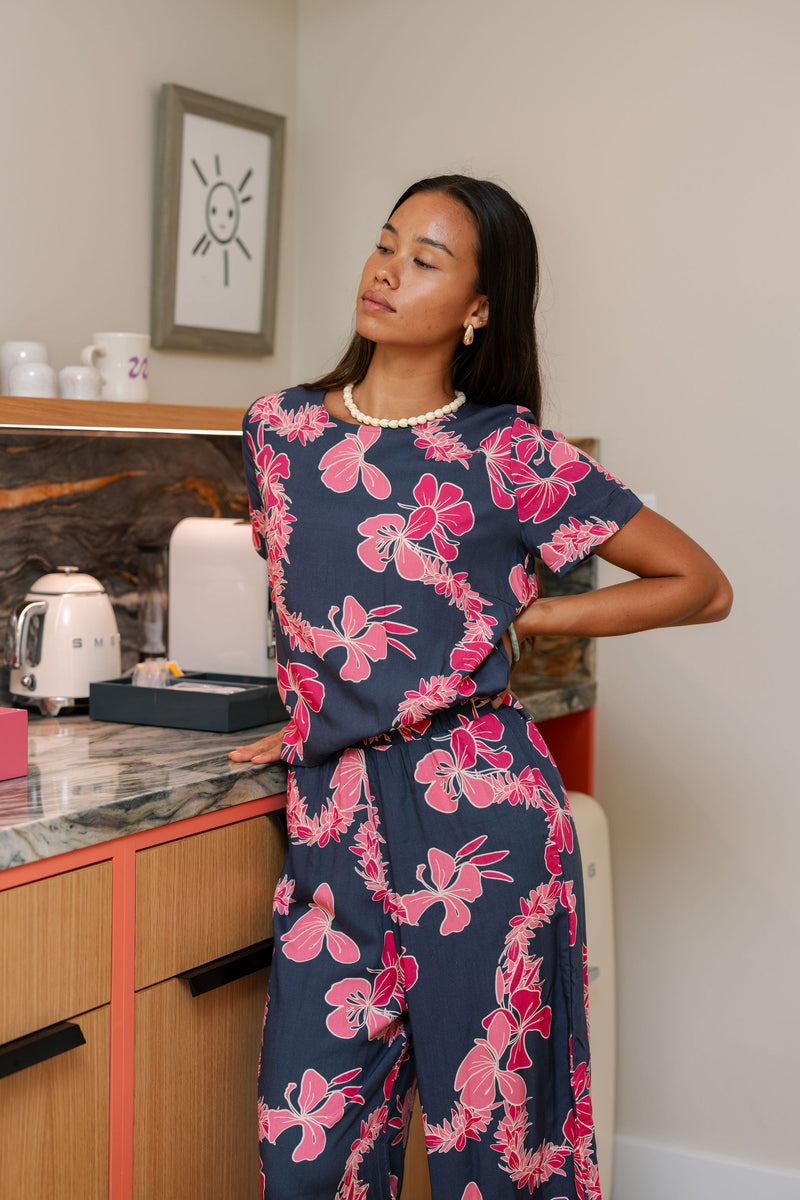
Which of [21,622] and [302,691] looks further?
[21,622]

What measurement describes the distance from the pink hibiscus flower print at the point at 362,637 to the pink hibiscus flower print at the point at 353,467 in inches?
5.2

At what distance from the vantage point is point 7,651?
1.93 metres

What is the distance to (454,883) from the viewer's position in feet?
4.59

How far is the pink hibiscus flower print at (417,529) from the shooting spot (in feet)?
4.61

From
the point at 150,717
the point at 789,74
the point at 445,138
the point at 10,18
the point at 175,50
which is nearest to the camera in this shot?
the point at 150,717

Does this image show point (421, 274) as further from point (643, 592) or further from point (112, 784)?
point (112, 784)

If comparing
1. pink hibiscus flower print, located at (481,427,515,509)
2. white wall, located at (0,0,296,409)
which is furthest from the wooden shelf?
pink hibiscus flower print, located at (481,427,515,509)

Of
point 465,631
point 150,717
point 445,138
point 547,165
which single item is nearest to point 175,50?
point 445,138

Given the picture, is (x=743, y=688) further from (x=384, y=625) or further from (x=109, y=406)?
(x=109, y=406)

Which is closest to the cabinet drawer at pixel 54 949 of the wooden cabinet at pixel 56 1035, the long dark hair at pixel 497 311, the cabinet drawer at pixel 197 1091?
the wooden cabinet at pixel 56 1035

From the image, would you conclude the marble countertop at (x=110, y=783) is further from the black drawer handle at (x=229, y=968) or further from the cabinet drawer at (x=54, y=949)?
the black drawer handle at (x=229, y=968)

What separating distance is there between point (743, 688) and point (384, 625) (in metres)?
1.06

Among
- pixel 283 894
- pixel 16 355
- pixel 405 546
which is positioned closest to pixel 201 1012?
pixel 283 894

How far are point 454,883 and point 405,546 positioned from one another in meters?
0.39
